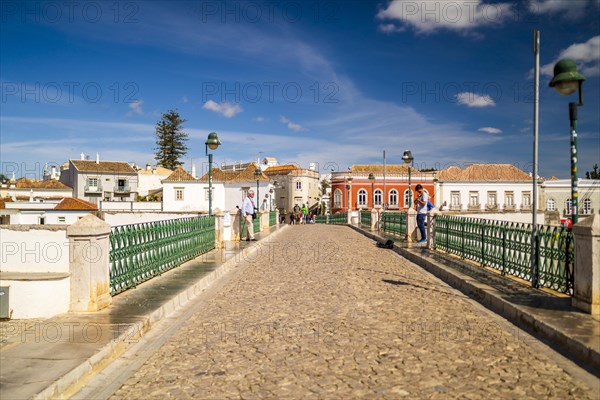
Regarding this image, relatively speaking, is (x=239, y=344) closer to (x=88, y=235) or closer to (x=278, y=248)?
(x=88, y=235)

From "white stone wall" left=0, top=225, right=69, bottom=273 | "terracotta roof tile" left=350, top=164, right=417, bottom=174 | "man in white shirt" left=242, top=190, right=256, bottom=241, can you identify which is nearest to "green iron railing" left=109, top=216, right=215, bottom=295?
"man in white shirt" left=242, top=190, right=256, bottom=241

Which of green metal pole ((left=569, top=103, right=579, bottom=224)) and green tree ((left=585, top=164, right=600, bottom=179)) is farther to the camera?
green tree ((left=585, top=164, right=600, bottom=179))

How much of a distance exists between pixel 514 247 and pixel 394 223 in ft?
42.2

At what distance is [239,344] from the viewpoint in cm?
536

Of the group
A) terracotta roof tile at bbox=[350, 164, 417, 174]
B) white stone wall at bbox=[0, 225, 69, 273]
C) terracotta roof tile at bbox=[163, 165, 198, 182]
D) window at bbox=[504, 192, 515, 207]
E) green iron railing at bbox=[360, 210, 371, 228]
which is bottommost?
white stone wall at bbox=[0, 225, 69, 273]

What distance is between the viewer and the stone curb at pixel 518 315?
15.5 feet

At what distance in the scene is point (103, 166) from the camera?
67125mm

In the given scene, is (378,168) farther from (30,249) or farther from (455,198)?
(30,249)

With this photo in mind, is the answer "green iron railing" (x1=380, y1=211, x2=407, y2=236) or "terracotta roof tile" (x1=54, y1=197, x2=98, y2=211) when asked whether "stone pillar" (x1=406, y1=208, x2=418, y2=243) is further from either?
"terracotta roof tile" (x1=54, y1=197, x2=98, y2=211)

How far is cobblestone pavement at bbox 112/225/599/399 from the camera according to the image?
4039 mm

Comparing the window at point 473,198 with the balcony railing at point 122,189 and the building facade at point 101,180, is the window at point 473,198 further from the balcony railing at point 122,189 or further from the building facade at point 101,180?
the balcony railing at point 122,189

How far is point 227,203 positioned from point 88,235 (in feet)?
196

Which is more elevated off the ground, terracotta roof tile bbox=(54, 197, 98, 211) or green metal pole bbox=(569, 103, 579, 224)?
green metal pole bbox=(569, 103, 579, 224)

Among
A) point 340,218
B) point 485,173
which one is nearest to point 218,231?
point 340,218
